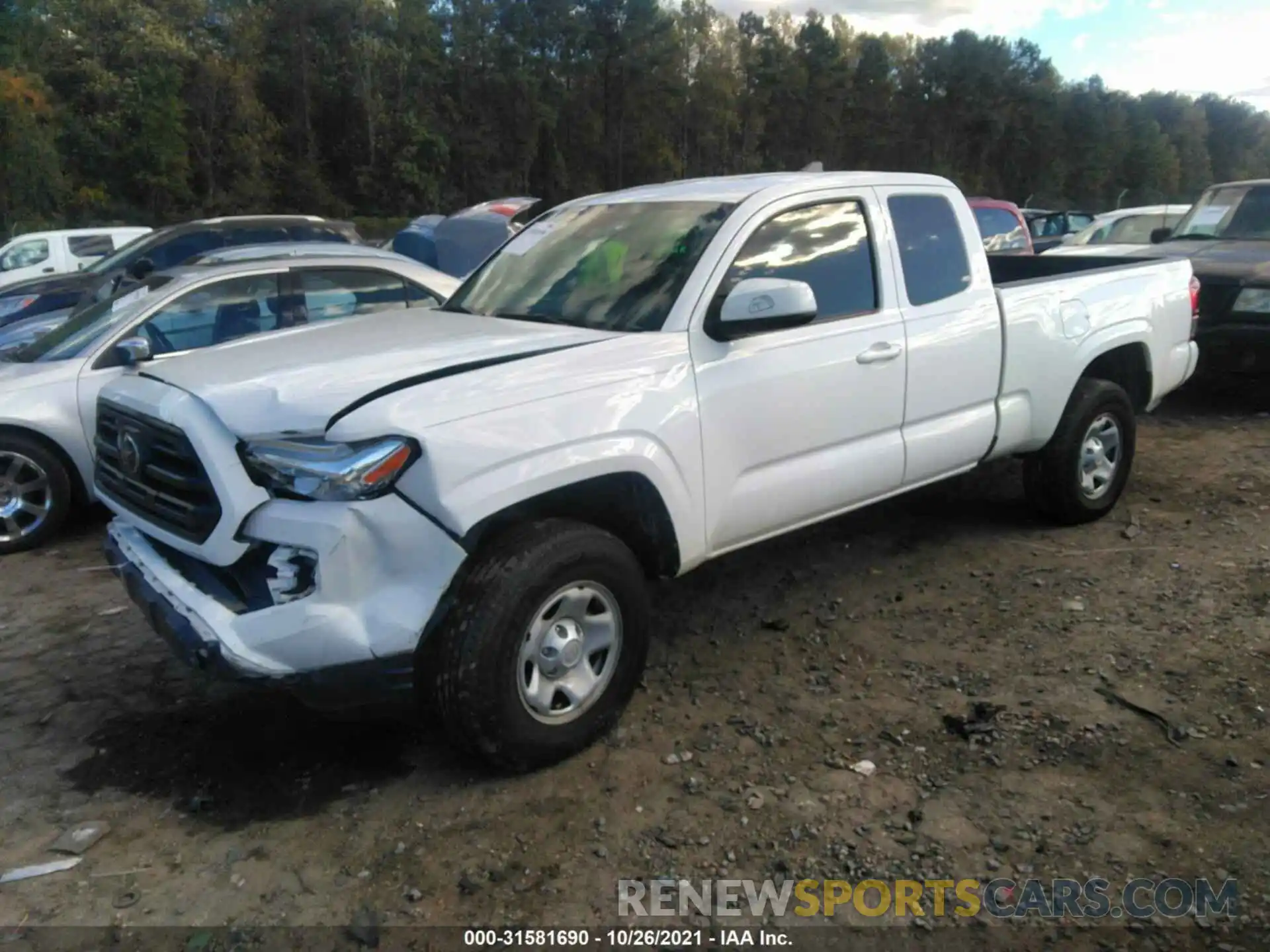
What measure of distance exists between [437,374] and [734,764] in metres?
1.67

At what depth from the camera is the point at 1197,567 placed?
519 centimetres

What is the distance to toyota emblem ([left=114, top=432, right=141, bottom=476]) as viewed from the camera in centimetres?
357

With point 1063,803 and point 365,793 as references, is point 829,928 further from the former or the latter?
point 365,793

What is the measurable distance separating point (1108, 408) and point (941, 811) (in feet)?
10.6

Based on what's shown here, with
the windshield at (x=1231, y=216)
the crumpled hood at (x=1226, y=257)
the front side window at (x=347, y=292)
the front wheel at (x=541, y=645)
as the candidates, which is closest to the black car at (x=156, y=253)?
the front side window at (x=347, y=292)

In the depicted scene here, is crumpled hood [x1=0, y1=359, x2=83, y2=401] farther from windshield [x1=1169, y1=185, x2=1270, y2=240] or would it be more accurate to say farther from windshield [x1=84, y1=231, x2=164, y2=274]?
windshield [x1=1169, y1=185, x2=1270, y2=240]

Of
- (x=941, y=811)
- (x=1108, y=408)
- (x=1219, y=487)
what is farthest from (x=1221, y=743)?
(x=1219, y=487)

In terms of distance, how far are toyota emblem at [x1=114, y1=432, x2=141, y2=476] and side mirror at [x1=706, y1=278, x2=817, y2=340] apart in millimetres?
2128

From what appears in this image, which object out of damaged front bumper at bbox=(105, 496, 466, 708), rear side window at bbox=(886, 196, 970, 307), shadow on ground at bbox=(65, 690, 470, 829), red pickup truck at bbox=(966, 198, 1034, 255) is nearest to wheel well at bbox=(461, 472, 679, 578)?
damaged front bumper at bbox=(105, 496, 466, 708)

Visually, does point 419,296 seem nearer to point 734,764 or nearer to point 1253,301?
point 734,764

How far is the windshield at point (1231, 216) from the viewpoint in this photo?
920 cm

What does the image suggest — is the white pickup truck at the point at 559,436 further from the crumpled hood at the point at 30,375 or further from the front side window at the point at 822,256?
the crumpled hood at the point at 30,375

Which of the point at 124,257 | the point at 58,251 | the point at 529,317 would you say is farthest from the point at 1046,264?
the point at 58,251

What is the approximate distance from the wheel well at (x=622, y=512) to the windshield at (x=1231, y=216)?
25.9ft
